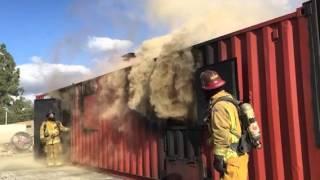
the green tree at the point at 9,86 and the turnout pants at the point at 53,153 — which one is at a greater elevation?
the green tree at the point at 9,86

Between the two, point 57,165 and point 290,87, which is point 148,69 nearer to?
point 290,87

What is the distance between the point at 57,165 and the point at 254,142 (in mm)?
10841

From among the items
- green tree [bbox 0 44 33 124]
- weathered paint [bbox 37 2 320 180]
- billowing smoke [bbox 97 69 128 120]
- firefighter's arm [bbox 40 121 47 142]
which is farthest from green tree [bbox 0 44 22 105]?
weathered paint [bbox 37 2 320 180]

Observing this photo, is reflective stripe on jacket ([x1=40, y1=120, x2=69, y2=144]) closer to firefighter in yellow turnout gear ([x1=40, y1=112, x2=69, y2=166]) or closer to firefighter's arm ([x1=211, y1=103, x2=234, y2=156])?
firefighter in yellow turnout gear ([x1=40, y1=112, x2=69, y2=166])

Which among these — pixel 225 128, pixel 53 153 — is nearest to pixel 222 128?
pixel 225 128

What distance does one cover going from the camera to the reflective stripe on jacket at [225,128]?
5270 mm

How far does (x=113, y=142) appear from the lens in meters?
11.8

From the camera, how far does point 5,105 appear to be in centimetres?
7069

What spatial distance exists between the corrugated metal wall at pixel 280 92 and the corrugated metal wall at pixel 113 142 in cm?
321

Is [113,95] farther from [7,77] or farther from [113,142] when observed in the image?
[7,77]

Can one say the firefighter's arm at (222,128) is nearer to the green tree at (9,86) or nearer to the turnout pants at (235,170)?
the turnout pants at (235,170)

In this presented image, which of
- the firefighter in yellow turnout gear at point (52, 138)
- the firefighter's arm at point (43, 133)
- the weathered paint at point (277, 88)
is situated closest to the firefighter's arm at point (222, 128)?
the weathered paint at point (277, 88)

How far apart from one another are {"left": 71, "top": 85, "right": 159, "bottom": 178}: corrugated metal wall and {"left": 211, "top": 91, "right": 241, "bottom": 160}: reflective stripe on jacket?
4389 mm

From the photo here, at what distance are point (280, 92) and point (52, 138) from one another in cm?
1029
